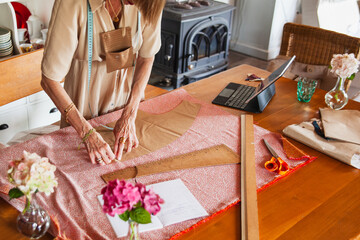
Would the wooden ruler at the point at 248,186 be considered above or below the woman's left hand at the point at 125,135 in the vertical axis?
below

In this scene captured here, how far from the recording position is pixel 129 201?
88 cm

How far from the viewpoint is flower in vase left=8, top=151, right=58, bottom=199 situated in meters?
0.94

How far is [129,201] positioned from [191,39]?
119 inches

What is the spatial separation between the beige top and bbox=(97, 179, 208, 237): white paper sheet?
593 millimetres

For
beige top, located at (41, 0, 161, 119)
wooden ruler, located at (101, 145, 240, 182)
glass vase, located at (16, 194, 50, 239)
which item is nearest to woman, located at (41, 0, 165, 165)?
beige top, located at (41, 0, 161, 119)

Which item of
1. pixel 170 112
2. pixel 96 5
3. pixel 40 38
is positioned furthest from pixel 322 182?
pixel 40 38

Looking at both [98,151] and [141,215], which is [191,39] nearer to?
[98,151]

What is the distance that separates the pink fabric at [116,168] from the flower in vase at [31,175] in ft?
0.76

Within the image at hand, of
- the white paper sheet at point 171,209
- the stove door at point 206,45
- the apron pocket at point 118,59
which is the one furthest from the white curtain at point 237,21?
the white paper sheet at point 171,209

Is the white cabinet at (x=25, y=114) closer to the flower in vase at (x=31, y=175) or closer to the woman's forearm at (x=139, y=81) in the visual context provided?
the woman's forearm at (x=139, y=81)

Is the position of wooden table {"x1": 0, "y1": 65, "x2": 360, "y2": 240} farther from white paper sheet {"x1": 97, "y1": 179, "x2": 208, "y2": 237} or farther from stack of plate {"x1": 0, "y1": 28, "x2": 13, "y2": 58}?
stack of plate {"x1": 0, "y1": 28, "x2": 13, "y2": 58}

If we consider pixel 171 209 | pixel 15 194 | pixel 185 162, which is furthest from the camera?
pixel 185 162

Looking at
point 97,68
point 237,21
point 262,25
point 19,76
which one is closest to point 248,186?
point 97,68

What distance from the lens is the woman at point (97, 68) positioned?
58.3 inches
